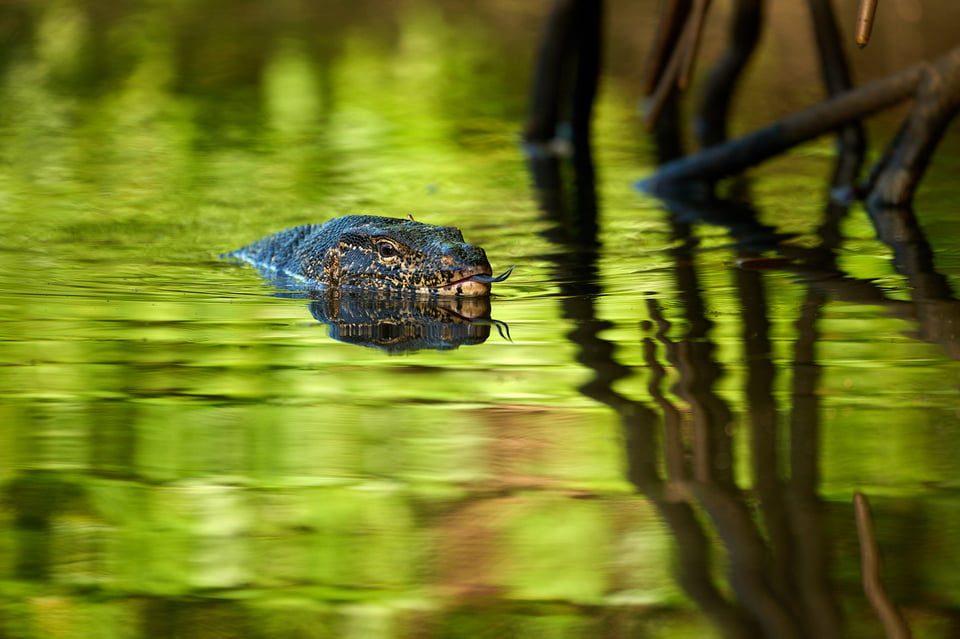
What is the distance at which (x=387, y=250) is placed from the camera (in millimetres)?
6918

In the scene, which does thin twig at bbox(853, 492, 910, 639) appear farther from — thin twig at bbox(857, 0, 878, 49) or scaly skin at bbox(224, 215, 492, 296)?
scaly skin at bbox(224, 215, 492, 296)

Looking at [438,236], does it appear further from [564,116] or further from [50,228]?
[564,116]

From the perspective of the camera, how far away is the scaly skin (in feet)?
21.9

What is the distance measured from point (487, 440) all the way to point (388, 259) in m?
2.57

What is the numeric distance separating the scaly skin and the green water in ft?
0.89

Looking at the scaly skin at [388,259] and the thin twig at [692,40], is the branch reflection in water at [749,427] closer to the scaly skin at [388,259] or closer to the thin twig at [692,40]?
the scaly skin at [388,259]

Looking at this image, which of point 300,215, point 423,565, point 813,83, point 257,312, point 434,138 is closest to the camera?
point 423,565

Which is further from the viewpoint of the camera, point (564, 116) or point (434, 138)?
point (564, 116)

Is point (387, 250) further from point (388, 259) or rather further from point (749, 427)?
point (749, 427)

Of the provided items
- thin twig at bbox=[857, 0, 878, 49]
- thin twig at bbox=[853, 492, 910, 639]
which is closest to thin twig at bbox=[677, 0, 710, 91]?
thin twig at bbox=[857, 0, 878, 49]

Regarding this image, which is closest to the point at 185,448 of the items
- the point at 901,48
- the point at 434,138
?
the point at 434,138

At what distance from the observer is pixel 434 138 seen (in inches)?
519

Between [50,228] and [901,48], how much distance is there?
1346 cm

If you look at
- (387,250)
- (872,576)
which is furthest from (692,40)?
(872,576)
